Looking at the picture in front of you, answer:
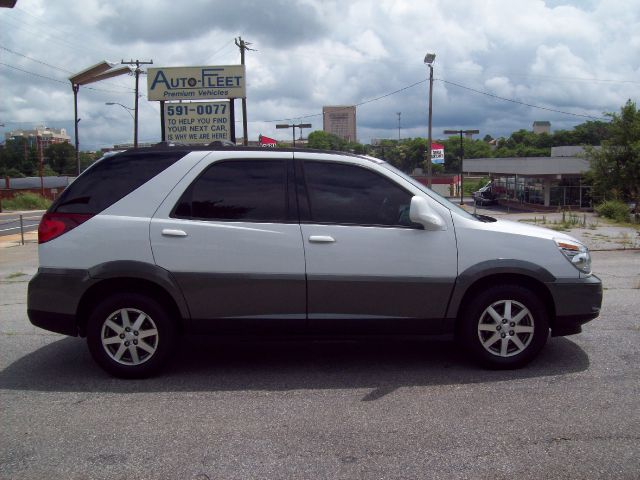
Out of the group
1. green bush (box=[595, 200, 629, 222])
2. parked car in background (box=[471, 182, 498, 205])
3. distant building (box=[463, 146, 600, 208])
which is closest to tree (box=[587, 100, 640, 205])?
green bush (box=[595, 200, 629, 222])

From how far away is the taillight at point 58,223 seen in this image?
5.11 meters

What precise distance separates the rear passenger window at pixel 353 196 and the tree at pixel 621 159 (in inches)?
1203

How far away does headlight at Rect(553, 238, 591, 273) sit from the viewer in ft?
17.1

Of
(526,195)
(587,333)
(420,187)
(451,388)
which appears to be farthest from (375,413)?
(526,195)

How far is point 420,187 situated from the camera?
527 cm

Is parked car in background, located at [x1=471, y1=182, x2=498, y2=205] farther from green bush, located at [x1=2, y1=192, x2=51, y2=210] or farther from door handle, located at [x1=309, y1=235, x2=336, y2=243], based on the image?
door handle, located at [x1=309, y1=235, x2=336, y2=243]

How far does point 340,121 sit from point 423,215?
53.8 meters

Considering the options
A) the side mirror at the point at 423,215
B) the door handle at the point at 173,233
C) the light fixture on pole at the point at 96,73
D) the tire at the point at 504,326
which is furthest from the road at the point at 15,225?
the tire at the point at 504,326

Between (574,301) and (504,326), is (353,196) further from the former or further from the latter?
(574,301)

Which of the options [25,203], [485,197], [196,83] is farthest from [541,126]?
[196,83]

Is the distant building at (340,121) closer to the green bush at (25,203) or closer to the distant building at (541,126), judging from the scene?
the green bush at (25,203)

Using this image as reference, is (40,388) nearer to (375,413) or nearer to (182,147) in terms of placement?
(182,147)

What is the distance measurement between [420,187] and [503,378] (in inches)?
66.7

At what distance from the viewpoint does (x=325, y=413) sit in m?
4.45
